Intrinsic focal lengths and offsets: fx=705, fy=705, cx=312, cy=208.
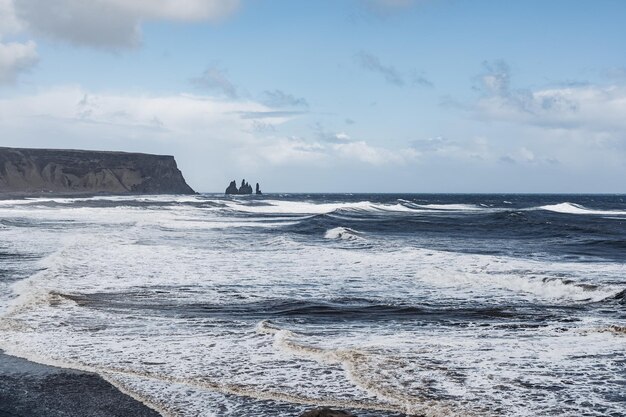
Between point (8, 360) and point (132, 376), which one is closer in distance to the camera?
point (132, 376)

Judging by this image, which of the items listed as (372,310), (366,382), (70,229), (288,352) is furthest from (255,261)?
(70,229)

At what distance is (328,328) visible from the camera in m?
10.9

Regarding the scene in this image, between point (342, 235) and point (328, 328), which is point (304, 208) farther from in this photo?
point (328, 328)

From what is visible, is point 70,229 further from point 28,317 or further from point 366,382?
point 366,382

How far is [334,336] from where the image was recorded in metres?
10.2

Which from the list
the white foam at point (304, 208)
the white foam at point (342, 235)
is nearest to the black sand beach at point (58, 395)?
the white foam at point (342, 235)

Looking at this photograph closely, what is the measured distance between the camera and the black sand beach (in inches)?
266

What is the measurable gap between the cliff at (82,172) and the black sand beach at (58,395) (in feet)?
395

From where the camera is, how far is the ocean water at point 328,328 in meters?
7.31

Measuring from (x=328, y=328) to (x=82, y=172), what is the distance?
131186 mm

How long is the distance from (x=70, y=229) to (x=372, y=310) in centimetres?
2346

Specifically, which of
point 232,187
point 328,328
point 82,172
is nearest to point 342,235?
point 328,328

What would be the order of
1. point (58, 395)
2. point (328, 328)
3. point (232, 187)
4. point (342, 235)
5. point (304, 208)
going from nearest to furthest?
1. point (58, 395)
2. point (328, 328)
3. point (342, 235)
4. point (304, 208)
5. point (232, 187)

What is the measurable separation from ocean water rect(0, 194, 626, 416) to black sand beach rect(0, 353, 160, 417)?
0.77ft
